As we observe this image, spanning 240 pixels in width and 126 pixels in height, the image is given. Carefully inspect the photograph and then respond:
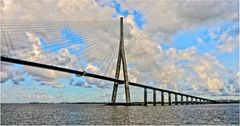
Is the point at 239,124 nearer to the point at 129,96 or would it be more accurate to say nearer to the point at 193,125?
the point at 193,125

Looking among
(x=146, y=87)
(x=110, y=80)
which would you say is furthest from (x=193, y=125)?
(x=146, y=87)

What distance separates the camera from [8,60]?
45438 mm

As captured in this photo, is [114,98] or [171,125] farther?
[114,98]

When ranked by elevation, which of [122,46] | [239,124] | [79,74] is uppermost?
[122,46]

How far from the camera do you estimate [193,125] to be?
37.4 m

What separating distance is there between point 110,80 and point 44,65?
99.7 feet

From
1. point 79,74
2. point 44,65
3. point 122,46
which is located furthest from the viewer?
point 122,46

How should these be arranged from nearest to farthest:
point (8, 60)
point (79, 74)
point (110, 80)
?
point (8, 60) < point (79, 74) < point (110, 80)

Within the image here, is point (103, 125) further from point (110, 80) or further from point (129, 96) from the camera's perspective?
point (129, 96)

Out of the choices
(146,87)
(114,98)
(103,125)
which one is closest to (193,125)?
(103,125)

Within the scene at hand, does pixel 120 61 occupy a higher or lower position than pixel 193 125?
higher

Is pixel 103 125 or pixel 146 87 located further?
pixel 146 87

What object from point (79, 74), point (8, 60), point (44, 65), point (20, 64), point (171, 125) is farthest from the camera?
point (79, 74)

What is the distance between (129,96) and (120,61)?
10291 mm
